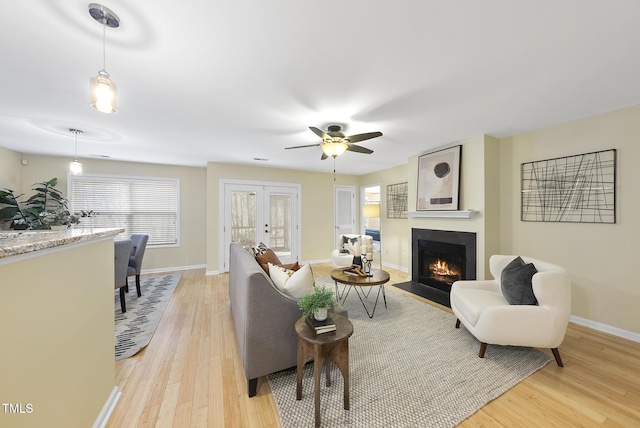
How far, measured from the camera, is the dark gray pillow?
7.00ft

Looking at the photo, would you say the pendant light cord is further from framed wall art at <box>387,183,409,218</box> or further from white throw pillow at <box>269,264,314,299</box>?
framed wall art at <box>387,183,409,218</box>

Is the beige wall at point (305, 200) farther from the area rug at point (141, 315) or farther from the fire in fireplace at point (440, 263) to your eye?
the fire in fireplace at point (440, 263)

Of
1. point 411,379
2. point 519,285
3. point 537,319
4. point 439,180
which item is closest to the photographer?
point 411,379

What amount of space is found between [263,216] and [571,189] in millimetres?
5210

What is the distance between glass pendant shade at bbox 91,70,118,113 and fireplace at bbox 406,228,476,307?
4.15m

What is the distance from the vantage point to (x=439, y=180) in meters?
3.95

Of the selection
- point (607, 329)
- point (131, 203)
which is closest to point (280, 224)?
point (131, 203)

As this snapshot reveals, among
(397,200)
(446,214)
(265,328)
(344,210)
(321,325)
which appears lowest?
(265,328)

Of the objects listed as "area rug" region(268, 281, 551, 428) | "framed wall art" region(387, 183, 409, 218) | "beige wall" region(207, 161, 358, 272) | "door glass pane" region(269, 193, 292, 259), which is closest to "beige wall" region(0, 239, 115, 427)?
"area rug" region(268, 281, 551, 428)

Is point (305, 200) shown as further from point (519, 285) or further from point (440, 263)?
point (519, 285)

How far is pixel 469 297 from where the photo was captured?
2494mm

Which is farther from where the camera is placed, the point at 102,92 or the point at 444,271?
the point at 444,271

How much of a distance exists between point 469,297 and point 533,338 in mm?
561

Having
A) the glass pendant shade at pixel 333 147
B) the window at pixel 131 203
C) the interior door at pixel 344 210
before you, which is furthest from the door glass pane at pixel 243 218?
the glass pendant shade at pixel 333 147
